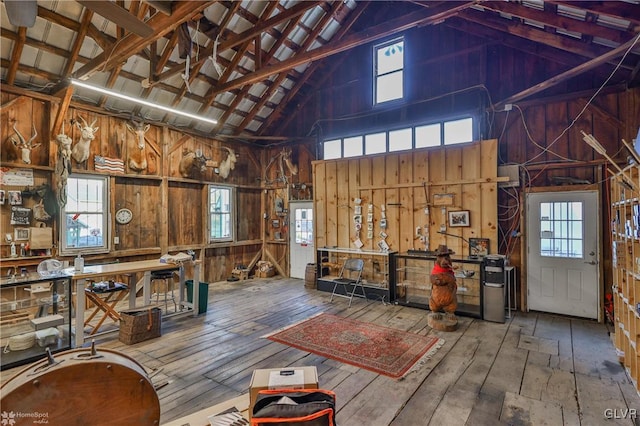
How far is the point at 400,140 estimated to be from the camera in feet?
23.4

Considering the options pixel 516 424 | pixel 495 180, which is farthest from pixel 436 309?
pixel 495 180

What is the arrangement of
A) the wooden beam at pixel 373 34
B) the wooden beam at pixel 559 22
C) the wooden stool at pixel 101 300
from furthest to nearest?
the wooden beam at pixel 373 34 < the wooden stool at pixel 101 300 < the wooden beam at pixel 559 22

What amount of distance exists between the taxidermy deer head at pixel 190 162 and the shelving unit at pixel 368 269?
3.58 meters

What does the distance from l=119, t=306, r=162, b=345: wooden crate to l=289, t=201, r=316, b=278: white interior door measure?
14.8 feet

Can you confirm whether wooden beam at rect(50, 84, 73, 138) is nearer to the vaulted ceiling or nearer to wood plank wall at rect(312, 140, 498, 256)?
the vaulted ceiling

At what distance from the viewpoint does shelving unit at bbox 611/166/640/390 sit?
293cm

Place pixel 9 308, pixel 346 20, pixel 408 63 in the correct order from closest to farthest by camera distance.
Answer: pixel 9 308 < pixel 408 63 < pixel 346 20

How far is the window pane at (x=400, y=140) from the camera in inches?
276

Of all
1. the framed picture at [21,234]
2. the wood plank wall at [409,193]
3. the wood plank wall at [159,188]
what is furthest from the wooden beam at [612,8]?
the framed picture at [21,234]

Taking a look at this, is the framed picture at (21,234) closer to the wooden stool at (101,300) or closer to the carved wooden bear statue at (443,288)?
the wooden stool at (101,300)

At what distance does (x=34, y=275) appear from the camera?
12.9 ft

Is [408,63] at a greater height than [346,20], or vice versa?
[346,20]

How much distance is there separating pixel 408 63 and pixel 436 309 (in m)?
5.35

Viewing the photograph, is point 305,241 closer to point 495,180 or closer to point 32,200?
point 495,180
